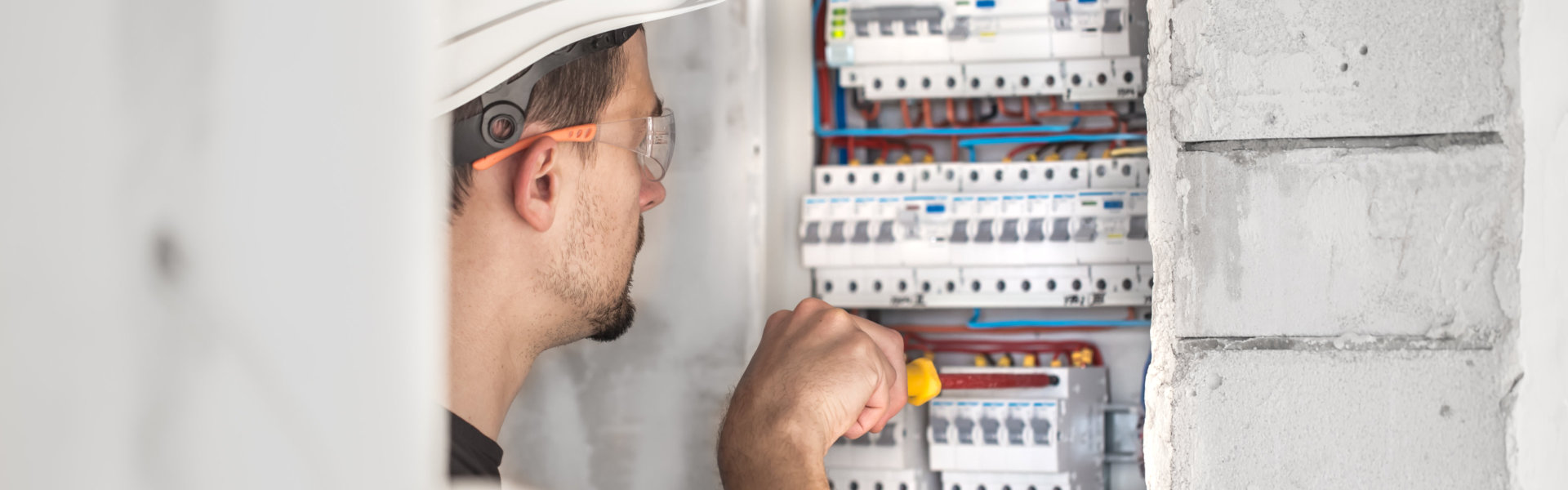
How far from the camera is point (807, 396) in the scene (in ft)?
4.62

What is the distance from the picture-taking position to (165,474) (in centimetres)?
29

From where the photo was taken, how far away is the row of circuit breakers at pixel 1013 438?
1.89 m

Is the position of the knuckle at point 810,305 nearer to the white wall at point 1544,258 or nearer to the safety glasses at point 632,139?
the safety glasses at point 632,139

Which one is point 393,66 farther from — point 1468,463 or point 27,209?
point 1468,463

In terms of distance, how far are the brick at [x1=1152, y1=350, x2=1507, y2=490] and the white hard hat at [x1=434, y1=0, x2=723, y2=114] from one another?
0.83 m

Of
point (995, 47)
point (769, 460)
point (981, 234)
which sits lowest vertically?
point (769, 460)

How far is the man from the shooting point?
128 cm

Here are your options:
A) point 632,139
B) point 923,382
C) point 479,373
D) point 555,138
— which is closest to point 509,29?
point 555,138

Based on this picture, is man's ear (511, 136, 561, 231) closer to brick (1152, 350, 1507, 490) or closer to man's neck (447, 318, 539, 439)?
man's neck (447, 318, 539, 439)

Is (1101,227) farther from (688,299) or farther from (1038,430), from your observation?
(688,299)

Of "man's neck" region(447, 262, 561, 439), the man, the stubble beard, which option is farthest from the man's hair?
the stubble beard

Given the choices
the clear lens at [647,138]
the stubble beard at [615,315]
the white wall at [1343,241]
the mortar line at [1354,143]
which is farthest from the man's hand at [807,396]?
the mortar line at [1354,143]

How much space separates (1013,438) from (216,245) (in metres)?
1.76

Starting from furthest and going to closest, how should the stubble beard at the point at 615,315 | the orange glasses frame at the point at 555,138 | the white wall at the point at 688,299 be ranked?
the white wall at the point at 688,299
the stubble beard at the point at 615,315
the orange glasses frame at the point at 555,138
